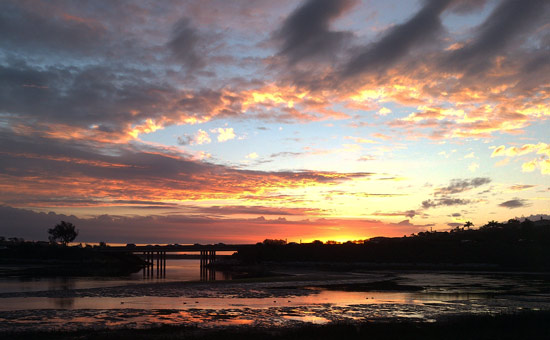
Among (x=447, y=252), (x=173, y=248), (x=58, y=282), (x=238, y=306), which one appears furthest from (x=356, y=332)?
(x=173, y=248)

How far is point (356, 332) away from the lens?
21953mm

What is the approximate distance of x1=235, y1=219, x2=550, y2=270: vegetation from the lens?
356 feet

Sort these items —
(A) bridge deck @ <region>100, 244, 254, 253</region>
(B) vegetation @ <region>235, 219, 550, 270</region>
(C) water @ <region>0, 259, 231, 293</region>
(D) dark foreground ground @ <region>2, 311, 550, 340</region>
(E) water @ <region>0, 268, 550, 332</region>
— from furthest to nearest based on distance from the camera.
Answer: (A) bridge deck @ <region>100, 244, 254, 253</region>, (B) vegetation @ <region>235, 219, 550, 270</region>, (C) water @ <region>0, 259, 231, 293</region>, (E) water @ <region>0, 268, 550, 332</region>, (D) dark foreground ground @ <region>2, 311, 550, 340</region>

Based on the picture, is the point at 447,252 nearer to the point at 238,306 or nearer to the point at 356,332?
the point at 238,306

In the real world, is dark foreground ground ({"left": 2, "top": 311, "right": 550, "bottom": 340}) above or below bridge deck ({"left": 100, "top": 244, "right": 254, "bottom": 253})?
above

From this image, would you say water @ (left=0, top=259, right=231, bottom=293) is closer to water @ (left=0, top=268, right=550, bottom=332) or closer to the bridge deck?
water @ (left=0, top=268, right=550, bottom=332)

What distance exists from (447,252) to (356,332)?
115 metres

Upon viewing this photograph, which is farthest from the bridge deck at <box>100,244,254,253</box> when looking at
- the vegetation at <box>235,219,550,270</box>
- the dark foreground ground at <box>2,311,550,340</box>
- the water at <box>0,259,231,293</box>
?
the dark foreground ground at <box>2,311,550,340</box>

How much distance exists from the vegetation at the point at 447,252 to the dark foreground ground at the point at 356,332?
270 ft

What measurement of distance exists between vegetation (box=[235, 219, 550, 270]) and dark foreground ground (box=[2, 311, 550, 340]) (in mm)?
82255

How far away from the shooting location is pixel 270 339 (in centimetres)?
2039

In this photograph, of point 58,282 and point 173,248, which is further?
point 173,248

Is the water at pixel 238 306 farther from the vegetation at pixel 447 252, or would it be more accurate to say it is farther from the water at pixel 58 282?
the vegetation at pixel 447 252

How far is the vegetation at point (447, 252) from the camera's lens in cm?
10850
